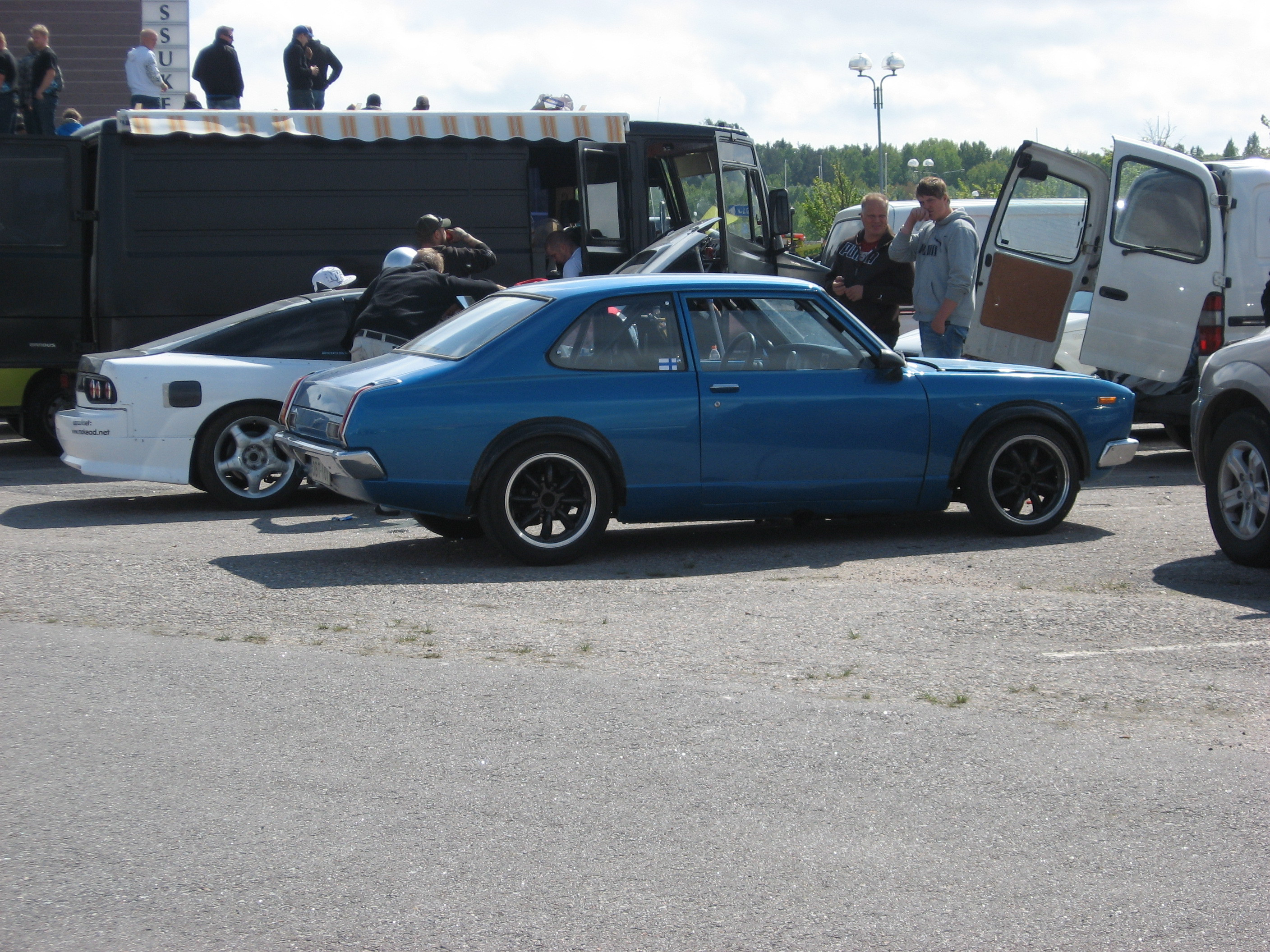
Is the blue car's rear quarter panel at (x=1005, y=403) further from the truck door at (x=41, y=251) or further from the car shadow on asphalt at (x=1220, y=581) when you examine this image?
the truck door at (x=41, y=251)

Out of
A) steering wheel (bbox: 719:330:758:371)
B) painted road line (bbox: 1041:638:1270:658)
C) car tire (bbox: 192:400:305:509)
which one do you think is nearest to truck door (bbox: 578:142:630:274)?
car tire (bbox: 192:400:305:509)

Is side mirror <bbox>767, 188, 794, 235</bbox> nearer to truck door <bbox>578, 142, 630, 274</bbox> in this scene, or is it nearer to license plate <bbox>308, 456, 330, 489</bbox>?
truck door <bbox>578, 142, 630, 274</bbox>

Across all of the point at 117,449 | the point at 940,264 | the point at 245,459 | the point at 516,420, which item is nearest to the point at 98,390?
the point at 117,449

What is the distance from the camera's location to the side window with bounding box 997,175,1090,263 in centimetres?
1113

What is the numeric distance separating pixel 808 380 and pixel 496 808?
4173 millimetres

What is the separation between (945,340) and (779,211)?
12.0ft

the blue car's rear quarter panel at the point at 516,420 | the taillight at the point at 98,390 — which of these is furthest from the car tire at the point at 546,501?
the taillight at the point at 98,390

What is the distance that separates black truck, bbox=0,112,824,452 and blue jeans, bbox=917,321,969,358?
297 centimetres

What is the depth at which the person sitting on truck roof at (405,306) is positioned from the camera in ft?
29.9

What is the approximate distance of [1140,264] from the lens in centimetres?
1081

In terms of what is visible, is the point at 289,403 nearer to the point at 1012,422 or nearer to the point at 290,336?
the point at 290,336

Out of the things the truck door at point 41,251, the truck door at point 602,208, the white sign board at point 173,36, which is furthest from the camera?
the white sign board at point 173,36

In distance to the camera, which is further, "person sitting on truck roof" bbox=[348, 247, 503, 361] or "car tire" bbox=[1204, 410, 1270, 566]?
"person sitting on truck roof" bbox=[348, 247, 503, 361]

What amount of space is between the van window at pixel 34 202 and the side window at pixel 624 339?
6543 millimetres
